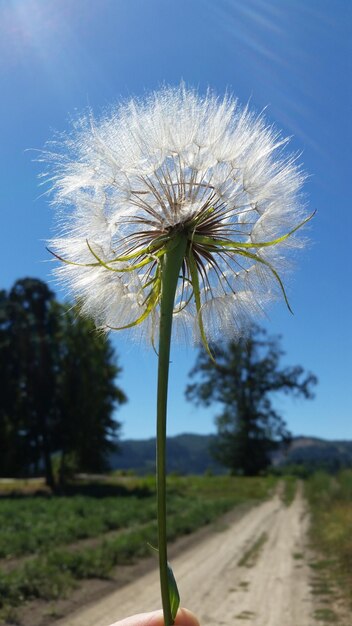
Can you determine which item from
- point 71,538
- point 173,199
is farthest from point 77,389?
point 173,199

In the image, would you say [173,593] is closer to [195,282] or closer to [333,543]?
[195,282]

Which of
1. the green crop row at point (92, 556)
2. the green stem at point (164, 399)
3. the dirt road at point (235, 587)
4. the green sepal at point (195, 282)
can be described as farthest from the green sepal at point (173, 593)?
the dirt road at point (235, 587)

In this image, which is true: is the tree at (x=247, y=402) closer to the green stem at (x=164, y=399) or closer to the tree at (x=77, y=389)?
the tree at (x=77, y=389)

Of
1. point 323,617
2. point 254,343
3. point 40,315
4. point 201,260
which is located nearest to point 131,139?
point 201,260

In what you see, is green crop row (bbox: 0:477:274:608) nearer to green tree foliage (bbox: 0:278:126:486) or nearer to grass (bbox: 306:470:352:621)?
grass (bbox: 306:470:352:621)

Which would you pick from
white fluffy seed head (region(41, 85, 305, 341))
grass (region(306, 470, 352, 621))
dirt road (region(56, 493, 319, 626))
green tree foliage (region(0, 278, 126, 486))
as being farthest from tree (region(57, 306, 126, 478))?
white fluffy seed head (region(41, 85, 305, 341))

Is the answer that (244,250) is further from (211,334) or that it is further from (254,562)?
(254,562)
